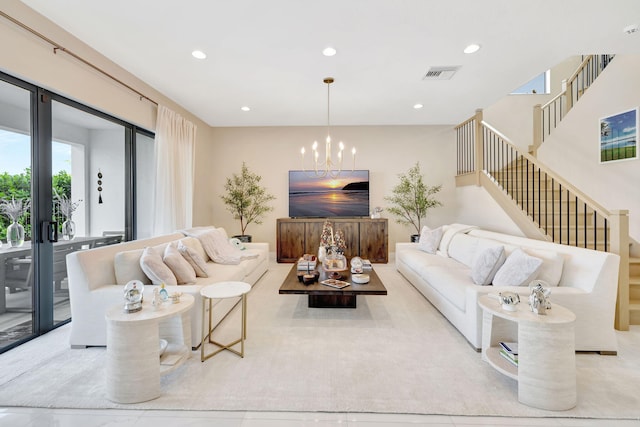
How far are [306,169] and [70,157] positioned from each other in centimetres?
409

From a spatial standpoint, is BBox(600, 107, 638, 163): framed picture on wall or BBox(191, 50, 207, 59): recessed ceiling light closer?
BBox(191, 50, 207, 59): recessed ceiling light

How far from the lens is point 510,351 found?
2.05 m

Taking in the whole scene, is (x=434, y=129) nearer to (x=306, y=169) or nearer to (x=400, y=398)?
(x=306, y=169)

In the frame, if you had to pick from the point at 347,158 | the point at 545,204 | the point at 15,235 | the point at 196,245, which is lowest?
the point at 196,245

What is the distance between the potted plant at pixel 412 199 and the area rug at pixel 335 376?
3.37 metres

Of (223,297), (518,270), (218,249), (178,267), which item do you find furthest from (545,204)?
(178,267)

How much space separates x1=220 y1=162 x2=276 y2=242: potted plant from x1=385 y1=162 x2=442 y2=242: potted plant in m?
2.70

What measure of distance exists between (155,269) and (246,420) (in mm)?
1648

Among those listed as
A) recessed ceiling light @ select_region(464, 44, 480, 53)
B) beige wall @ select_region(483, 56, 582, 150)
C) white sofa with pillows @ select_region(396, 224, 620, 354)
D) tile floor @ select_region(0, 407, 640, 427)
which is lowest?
tile floor @ select_region(0, 407, 640, 427)

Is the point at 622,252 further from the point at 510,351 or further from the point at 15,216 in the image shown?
the point at 15,216

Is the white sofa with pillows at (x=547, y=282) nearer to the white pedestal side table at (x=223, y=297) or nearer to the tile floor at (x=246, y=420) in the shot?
the tile floor at (x=246, y=420)

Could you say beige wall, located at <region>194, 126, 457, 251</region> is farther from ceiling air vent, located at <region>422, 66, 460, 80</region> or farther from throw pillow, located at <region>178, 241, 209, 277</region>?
throw pillow, located at <region>178, 241, 209, 277</region>

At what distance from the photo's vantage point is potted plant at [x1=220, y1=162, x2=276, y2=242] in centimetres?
611

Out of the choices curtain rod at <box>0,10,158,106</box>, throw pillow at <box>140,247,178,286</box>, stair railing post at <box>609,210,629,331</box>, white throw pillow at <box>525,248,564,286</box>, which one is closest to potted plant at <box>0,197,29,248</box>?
throw pillow at <box>140,247,178,286</box>
